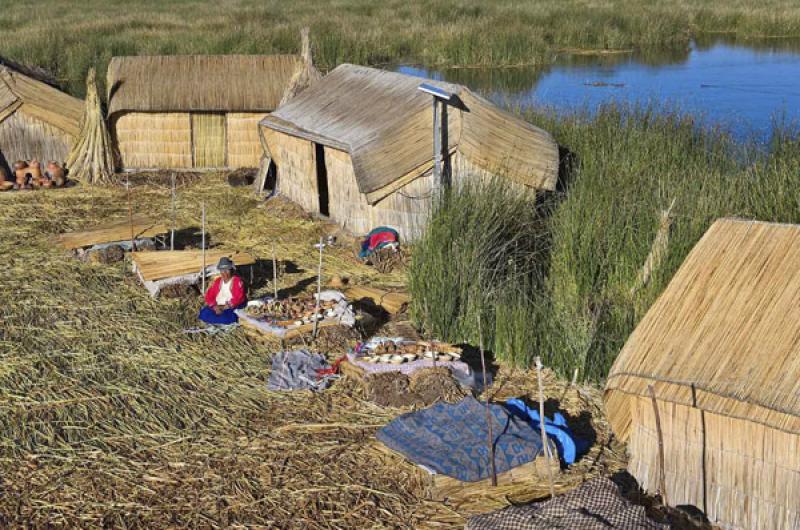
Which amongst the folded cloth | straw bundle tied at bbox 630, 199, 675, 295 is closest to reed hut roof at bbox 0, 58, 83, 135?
the folded cloth

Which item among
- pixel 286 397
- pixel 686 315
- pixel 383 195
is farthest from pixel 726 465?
pixel 383 195

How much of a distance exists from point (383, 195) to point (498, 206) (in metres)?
2.20

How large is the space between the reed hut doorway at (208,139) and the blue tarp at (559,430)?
10.6 metres

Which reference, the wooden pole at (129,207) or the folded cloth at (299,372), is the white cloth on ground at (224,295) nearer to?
the folded cloth at (299,372)

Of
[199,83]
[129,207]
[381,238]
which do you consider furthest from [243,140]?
[381,238]

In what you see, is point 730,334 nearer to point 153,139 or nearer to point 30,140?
point 153,139

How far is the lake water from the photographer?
20436 millimetres

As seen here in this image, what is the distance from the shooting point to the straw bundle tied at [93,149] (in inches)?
665

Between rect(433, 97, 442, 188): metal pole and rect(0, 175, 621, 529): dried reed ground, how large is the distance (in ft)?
4.67

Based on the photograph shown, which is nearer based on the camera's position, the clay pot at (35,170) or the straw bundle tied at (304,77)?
the straw bundle tied at (304,77)

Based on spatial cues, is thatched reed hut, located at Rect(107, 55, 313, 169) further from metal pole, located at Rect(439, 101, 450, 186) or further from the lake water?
metal pole, located at Rect(439, 101, 450, 186)

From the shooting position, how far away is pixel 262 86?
672 inches

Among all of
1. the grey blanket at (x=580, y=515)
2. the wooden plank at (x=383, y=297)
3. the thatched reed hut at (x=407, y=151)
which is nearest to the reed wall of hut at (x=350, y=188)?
the thatched reed hut at (x=407, y=151)

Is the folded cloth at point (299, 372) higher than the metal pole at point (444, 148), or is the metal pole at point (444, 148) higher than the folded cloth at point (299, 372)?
the metal pole at point (444, 148)
